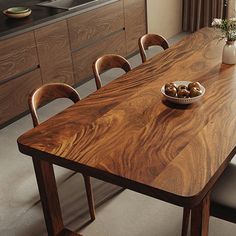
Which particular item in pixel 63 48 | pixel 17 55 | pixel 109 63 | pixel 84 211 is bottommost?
pixel 84 211

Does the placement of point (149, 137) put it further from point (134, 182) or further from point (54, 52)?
point (54, 52)

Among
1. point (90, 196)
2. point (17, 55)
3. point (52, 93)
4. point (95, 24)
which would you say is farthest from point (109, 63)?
point (95, 24)

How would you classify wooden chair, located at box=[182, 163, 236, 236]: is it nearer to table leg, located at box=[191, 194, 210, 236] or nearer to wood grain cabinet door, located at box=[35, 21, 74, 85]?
table leg, located at box=[191, 194, 210, 236]

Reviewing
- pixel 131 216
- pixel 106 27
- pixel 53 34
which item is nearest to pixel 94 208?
pixel 131 216

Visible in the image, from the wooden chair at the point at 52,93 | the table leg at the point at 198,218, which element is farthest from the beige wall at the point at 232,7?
the table leg at the point at 198,218

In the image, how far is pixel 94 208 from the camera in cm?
229

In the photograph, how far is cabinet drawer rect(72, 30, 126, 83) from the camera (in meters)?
3.64

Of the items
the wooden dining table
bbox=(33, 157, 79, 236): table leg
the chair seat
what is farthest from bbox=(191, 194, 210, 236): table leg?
bbox=(33, 157, 79, 236): table leg

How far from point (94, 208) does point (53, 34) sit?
159 centimetres

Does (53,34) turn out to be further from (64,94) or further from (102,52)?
(64,94)

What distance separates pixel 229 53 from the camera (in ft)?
7.25

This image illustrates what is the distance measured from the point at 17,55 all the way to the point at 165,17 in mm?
2437

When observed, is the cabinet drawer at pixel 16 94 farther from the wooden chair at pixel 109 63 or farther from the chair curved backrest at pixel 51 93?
the chair curved backrest at pixel 51 93

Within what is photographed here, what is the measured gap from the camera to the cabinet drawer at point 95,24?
3.49 metres
